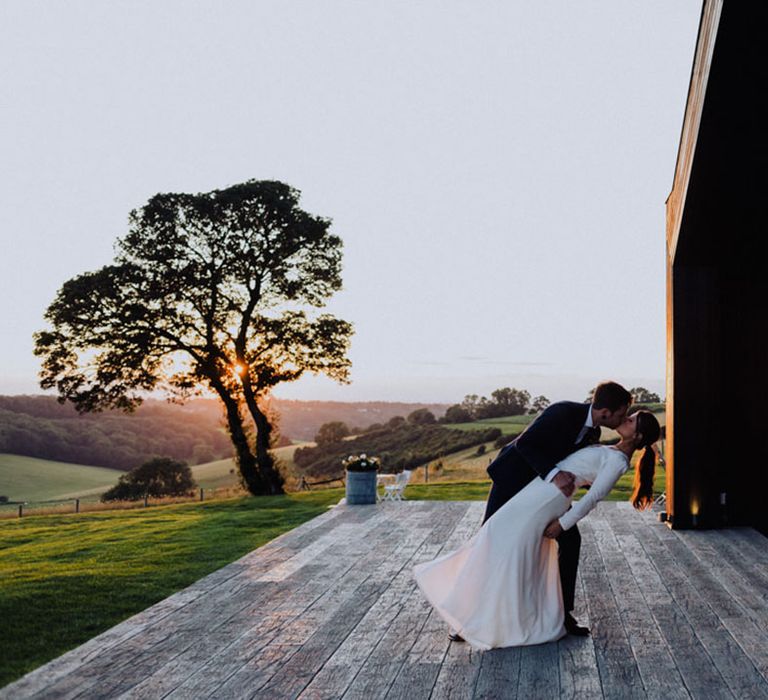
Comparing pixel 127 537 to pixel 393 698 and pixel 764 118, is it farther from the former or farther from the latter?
pixel 764 118

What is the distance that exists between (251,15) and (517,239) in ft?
24.8

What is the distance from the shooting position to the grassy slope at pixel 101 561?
5262 mm

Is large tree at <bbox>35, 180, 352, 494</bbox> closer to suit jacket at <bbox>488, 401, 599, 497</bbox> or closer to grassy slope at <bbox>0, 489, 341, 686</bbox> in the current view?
grassy slope at <bbox>0, 489, 341, 686</bbox>

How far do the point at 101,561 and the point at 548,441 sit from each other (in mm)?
5364

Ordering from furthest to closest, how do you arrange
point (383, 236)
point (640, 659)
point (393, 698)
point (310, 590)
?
point (383, 236) < point (310, 590) < point (640, 659) < point (393, 698)

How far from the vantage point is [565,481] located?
4480 millimetres

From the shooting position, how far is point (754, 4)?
407 centimetres

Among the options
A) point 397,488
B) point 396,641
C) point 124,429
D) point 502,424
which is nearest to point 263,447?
point 397,488

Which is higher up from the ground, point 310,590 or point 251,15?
point 251,15

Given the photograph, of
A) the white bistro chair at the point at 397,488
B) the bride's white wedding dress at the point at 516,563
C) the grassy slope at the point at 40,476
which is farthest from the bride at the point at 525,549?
the grassy slope at the point at 40,476

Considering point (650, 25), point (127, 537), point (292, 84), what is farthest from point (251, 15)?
point (127, 537)

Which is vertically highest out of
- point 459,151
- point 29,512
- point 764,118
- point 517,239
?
point 459,151

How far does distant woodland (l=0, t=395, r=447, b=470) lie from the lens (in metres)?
28.3

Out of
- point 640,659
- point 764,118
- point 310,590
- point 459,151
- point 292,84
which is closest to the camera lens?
point 640,659
